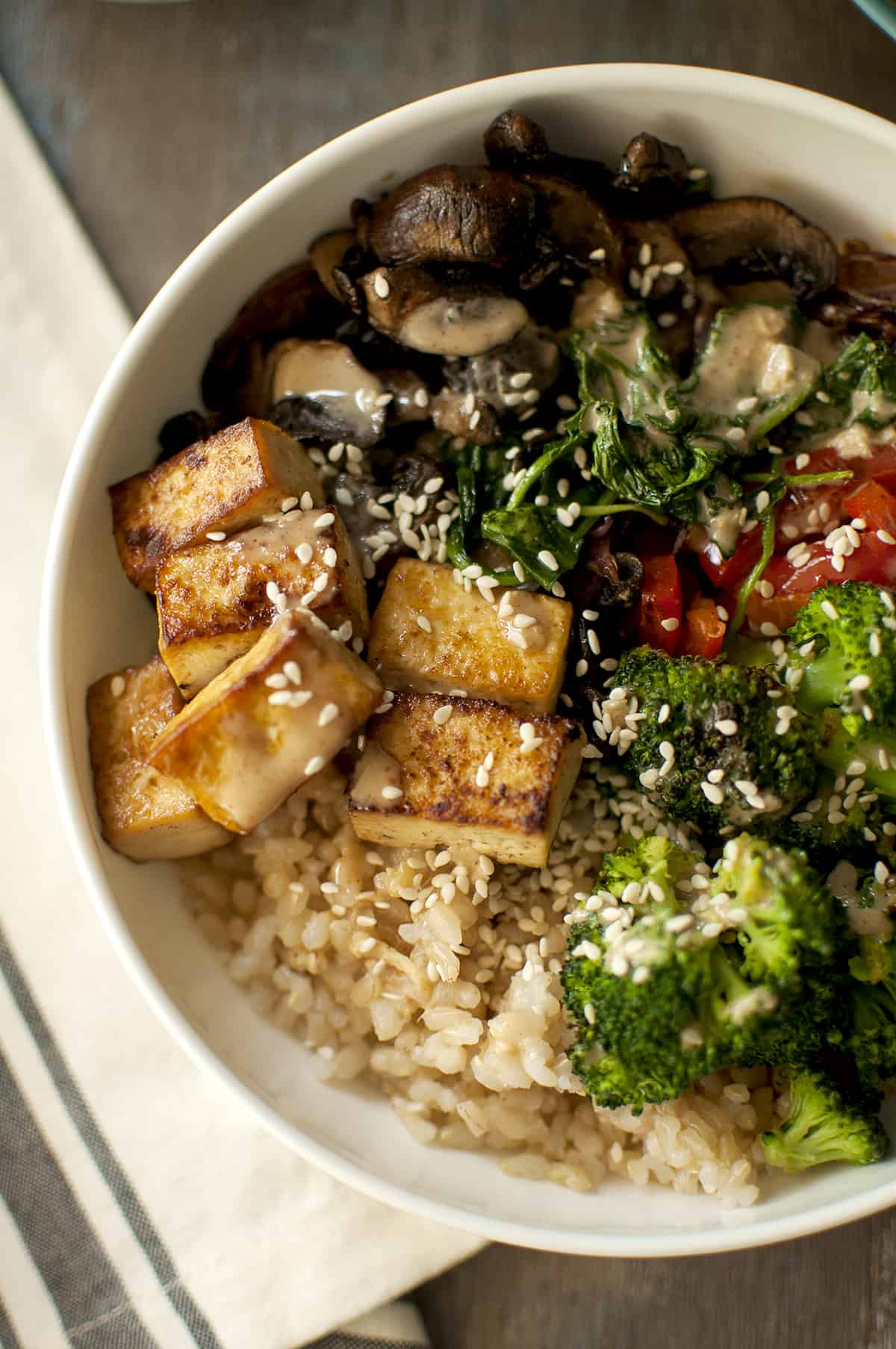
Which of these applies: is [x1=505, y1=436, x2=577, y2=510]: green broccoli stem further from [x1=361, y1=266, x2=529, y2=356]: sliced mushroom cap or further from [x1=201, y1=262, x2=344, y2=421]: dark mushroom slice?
[x1=201, y1=262, x2=344, y2=421]: dark mushroom slice

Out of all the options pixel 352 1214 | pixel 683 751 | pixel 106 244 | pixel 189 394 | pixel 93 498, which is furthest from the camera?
pixel 106 244

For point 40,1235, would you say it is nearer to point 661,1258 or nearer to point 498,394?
point 661,1258

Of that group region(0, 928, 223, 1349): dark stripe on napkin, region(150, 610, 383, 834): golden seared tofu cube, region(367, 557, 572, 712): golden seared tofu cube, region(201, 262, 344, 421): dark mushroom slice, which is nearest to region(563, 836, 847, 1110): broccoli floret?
region(367, 557, 572, 712): golden seared tofu cube

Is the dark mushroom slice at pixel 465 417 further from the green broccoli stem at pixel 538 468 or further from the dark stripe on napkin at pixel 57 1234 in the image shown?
the dark stripe on napkin at pixel 57 1234

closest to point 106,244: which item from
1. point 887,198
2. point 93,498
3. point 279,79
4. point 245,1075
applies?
point 279,79

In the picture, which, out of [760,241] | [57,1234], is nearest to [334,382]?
[760,241]
